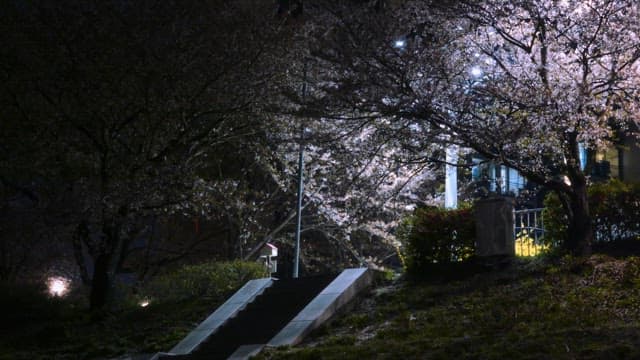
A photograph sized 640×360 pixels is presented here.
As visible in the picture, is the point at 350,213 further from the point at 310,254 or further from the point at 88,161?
the point at 88,161

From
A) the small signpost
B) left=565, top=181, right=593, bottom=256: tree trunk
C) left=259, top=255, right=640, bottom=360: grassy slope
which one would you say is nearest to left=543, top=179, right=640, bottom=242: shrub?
left=565, top=181, right=593, bottom=256: tree trunk

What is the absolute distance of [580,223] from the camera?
47.4 ft

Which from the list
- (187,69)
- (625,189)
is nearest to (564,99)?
(625,189)

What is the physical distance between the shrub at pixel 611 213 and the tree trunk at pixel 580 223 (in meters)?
0.62

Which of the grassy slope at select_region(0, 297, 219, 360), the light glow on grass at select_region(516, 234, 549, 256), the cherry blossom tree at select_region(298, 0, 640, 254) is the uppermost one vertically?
the cherry blossom tree at select_region(298, 0, 640, 254)

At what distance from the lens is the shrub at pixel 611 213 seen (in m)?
14.9

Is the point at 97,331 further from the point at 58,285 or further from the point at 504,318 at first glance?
the point at 504,318

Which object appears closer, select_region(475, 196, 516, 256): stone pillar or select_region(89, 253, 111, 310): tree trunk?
select_region(475, 196, 516, 256): stone pillar

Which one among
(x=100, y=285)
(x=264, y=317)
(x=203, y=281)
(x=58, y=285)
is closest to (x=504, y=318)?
(x=264, y=317)

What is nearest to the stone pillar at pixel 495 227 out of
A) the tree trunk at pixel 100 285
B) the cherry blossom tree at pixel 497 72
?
the cherry blossom tree at pixel 497 72

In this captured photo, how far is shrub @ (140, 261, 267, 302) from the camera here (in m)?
18.9

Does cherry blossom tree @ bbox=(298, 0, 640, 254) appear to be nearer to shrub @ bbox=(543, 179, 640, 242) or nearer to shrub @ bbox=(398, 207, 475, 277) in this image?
shrub @ bbox=(543, 179, 640, 242)

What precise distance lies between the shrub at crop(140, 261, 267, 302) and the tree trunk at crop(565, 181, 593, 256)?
289 inches

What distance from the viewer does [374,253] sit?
2767 cm
